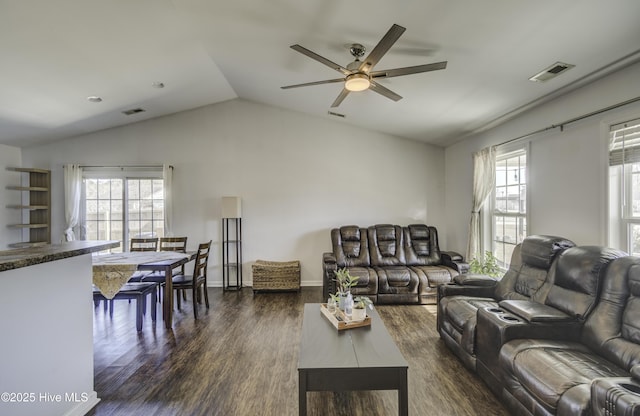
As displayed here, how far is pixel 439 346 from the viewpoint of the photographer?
124 inches

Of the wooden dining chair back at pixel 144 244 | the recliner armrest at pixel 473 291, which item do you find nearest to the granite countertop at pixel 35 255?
the wooden dining chair back at pixel 144 244

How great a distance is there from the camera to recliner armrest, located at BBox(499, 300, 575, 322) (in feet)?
7.17

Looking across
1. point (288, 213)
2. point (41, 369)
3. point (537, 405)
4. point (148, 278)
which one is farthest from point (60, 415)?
point (288, 213)

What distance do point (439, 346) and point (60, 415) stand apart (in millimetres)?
3236

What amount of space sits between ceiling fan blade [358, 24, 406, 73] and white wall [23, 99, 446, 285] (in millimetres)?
3270

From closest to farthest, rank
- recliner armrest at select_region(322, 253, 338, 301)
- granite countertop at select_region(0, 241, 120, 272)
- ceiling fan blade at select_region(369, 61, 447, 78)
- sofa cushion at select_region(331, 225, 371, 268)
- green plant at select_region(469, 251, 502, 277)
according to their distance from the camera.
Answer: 1. granite countertop at select_region(0, 241, 120, 272)
2. ceiling fan blade at select_region(369, 61, 447, 78)
3. green plant at select_region(469, 251, 502, 277)
4. recliner armrest at select_region(322, 253, 338, 301)
5. sofa cushion at select_region(331, 225, 371, 268)

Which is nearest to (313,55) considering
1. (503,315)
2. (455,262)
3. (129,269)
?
(503,315)

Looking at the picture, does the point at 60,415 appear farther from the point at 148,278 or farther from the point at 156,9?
the point at 156,9

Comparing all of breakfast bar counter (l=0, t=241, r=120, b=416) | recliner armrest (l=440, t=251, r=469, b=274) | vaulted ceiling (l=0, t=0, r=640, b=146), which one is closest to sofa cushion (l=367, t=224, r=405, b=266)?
recliner armrest (l=440, t=251, r=469, b=274)

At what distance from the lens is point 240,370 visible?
8.89 feet

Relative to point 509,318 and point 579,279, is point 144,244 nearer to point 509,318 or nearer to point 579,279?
point 509,318

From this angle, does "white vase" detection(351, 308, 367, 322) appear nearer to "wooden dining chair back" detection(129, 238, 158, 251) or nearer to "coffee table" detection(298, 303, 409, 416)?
"coffee table" detection(298, 303, 409, 416)

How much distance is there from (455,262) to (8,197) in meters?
7.59

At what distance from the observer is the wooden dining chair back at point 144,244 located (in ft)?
15.7
